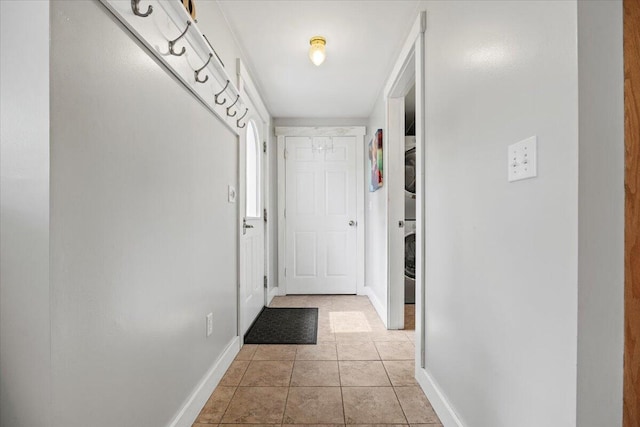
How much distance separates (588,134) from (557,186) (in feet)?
0.43

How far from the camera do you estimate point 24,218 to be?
0.82 m

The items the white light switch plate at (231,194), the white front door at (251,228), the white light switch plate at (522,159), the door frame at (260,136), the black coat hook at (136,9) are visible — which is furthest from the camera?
the white front door at (251,228)

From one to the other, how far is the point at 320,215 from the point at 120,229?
347 centimetres

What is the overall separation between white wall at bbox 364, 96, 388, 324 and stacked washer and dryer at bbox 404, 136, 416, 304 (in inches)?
14.7

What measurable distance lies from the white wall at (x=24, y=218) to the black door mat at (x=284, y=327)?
2085 mm

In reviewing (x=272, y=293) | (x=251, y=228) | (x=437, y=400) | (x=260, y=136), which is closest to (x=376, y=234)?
(x=251, y=228)

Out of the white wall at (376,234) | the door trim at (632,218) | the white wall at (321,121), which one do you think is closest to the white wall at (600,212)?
the door trim at (632,218)

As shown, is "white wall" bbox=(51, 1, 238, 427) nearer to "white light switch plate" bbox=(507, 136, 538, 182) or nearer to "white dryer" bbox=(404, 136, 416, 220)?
"white light switch plate" bbox=(507, 136, 538, 182)

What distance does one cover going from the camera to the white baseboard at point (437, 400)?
5.18ft

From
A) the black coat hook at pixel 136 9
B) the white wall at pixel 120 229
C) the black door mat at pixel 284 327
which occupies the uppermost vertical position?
the black coat hook at pixel 136 9

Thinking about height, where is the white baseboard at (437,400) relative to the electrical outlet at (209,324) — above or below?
below

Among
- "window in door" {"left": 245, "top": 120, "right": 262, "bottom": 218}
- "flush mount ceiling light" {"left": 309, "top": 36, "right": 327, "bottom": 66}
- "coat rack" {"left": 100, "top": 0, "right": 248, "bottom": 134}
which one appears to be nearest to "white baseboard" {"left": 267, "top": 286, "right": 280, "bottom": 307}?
"window in door" {"left": 245, "top": 120, "right": 262, "bottom": 218}

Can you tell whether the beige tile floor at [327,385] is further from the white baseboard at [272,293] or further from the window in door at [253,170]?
the window in door at [253,170]

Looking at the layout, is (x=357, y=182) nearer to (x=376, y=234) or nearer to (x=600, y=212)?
(x=376, y=234)
